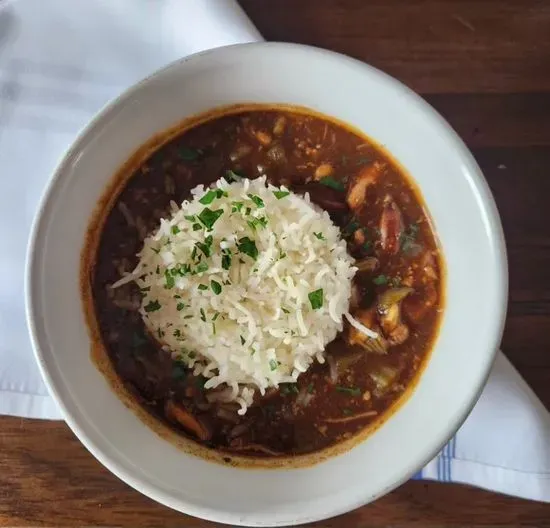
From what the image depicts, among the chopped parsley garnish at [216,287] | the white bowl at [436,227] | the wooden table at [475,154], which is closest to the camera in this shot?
the white bowl at [436,227]

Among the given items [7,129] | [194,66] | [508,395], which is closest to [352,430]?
[508,395]

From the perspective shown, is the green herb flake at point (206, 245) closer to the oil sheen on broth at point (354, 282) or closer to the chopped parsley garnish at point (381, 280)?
the oil sheen on broth at point (354, 282)

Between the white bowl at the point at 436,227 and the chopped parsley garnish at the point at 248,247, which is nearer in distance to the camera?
the white bowl at the point at 436,227

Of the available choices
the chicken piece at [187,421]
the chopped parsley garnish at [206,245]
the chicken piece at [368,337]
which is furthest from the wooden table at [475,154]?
the chopped parsley garnish at [206,245]

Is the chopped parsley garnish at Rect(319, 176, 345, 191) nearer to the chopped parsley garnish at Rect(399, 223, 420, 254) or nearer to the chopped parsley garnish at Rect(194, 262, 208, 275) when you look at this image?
the chopped parsley garnish at Rect(399, 223, 420, 254)

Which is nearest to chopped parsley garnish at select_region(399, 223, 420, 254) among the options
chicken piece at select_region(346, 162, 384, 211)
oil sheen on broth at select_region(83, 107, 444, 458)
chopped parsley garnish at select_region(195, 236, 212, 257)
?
oil sheen on broth at select_region(83, 107, 444, 458)

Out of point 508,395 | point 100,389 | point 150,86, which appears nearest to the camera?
point 150,86

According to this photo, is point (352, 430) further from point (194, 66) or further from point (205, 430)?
point (194, 66)
